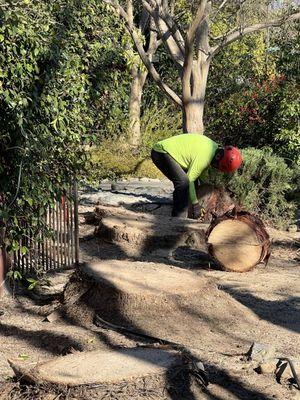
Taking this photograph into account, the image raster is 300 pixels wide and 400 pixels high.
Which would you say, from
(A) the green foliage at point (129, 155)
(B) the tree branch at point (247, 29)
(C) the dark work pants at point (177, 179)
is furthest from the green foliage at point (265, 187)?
(A) the green foliage at point (129, 155)

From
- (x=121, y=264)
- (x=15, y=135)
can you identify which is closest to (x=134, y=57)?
(x=121, y=264)

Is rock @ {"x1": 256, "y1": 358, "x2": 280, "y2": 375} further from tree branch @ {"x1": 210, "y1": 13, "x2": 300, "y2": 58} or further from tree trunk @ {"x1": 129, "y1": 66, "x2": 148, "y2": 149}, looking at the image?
tree trunk @ {"x1": 129, "y1": 66, "x2": 148, "y2": 149}

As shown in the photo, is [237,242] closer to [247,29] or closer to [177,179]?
[177,179]

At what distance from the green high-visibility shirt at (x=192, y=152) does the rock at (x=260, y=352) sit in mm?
4430

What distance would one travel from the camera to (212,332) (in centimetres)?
601

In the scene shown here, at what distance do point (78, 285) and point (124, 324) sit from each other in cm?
73

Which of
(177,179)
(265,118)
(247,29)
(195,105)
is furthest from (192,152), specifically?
(265,118)

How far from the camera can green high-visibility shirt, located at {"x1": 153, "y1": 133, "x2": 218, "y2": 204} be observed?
31.4ft

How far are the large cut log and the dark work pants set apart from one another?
1.30 metres

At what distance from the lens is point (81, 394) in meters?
4.22

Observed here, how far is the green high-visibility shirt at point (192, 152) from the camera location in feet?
31.4

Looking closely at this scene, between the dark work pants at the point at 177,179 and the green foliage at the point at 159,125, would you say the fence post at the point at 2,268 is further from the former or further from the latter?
the green foliage at the point at 159,125

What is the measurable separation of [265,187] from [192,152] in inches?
91.7

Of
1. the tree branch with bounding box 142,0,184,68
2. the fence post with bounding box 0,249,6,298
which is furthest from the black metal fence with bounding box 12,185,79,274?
the tree branch with bounding box 142,0,184,68
